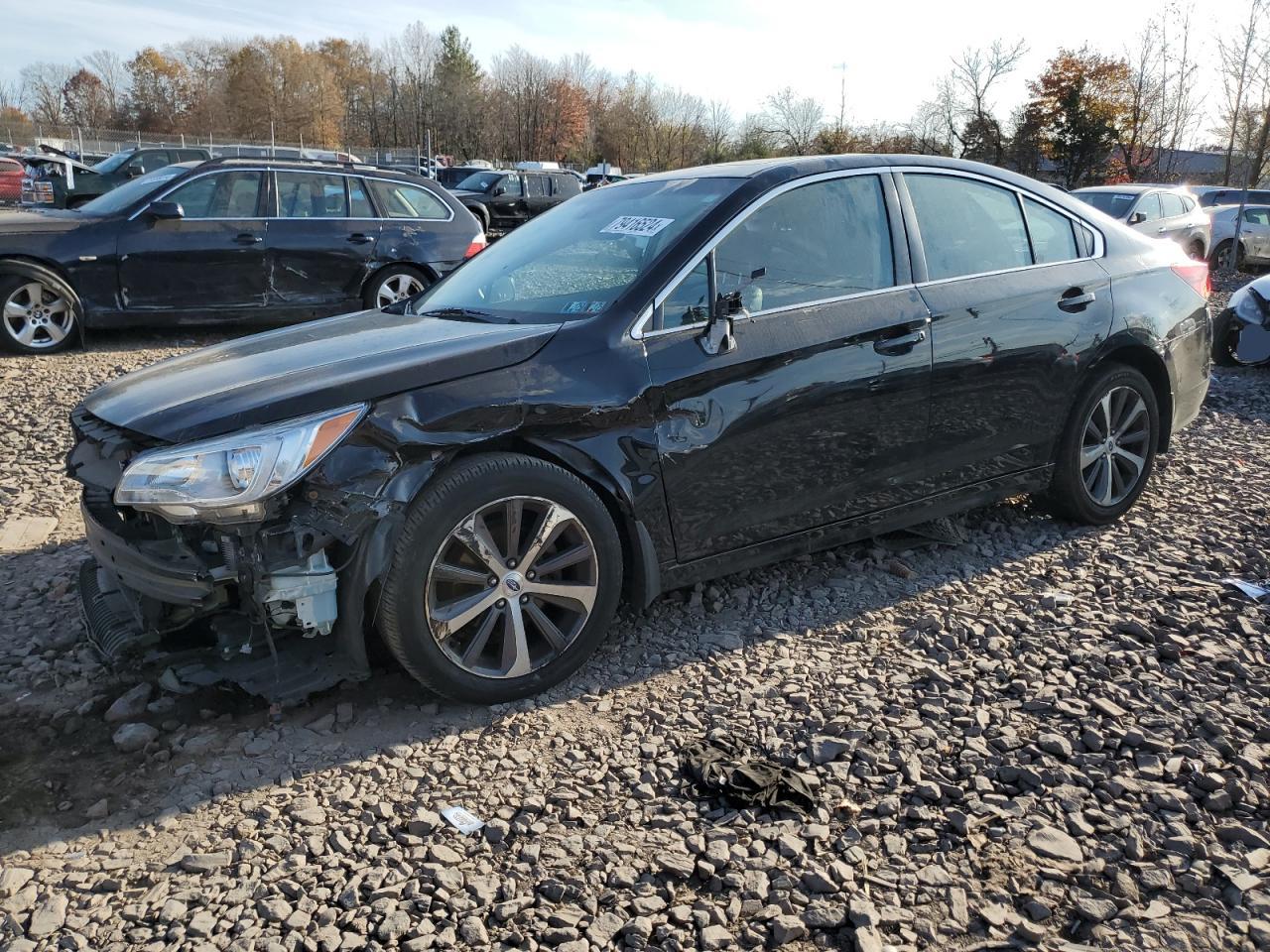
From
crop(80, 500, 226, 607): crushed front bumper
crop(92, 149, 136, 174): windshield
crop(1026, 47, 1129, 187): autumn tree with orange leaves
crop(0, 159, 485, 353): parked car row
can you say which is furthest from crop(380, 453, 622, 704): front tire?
crop(1026, 47, 1129, 187): autumn tree with orange leaves

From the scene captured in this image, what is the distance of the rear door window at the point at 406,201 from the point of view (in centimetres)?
1016

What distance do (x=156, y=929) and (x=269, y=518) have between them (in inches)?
43.4

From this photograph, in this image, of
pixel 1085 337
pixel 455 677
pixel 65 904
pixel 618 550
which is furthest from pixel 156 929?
pixel 1085 337

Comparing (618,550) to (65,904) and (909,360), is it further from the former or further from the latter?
(65,904)

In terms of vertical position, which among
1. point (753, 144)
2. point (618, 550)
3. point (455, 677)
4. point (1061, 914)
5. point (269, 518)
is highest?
point (753, 144)

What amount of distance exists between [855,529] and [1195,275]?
2678 millimetres

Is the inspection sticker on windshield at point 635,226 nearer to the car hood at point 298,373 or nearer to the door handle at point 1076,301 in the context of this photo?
the car hood at point 298,373

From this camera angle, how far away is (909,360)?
4.00 m

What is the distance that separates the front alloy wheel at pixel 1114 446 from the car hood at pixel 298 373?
111 inches

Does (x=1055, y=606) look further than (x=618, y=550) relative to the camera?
Yes

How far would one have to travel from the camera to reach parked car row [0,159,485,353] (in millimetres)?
8508

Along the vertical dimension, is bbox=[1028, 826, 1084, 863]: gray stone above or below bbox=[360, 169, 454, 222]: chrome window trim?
below

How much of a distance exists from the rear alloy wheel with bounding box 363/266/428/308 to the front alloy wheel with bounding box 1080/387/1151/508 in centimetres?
703

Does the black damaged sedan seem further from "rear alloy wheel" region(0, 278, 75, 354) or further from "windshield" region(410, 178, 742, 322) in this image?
"rear alloy wheel" region(0, 278, 75, 354)
